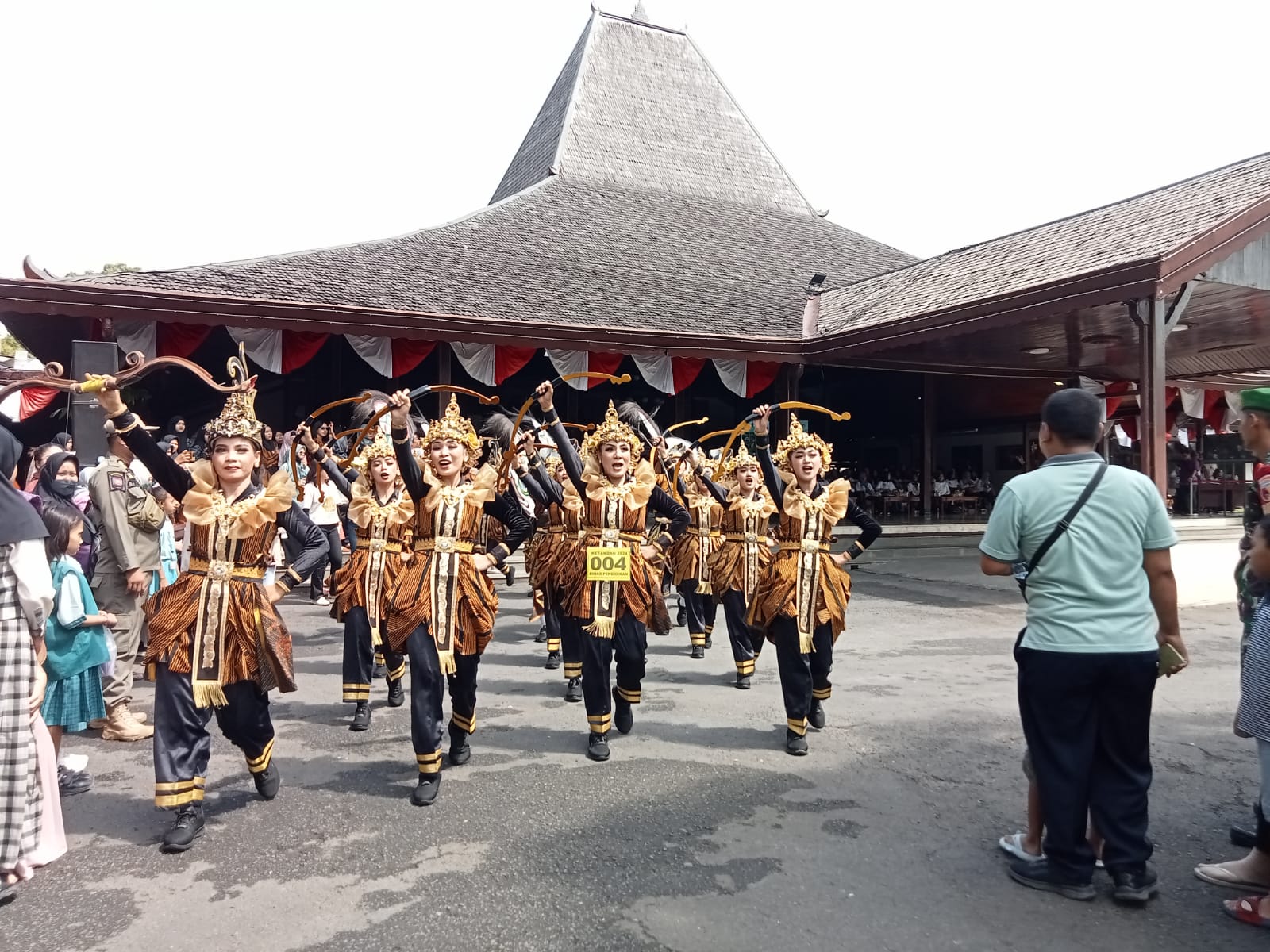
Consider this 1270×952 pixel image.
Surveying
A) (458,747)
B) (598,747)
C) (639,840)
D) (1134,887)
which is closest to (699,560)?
(598,747)

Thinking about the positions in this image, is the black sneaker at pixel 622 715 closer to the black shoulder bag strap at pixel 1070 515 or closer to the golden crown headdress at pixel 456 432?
the golden crown headdress at pixel 456 432

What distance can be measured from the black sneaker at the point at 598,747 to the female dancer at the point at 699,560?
251 centimetres

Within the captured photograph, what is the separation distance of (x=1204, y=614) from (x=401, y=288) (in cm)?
1117

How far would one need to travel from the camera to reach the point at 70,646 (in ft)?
13.5

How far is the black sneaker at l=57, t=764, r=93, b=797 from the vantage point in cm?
417

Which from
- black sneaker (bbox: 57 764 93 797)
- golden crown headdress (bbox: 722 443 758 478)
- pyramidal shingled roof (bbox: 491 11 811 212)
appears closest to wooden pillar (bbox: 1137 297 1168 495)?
golden crown headdress (bbox: 722 443 758 478)

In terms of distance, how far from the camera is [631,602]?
484 cm

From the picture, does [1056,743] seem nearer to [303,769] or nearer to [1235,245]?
[303,769]

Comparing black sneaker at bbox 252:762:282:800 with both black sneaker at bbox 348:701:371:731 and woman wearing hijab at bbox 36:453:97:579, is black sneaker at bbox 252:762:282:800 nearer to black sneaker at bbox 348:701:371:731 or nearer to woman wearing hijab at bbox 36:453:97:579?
black sneaker at bbox 348:701:371:731

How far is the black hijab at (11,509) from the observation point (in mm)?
2932

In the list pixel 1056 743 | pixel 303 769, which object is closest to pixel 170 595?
pixel 303 769

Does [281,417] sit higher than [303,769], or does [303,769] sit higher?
[281,417]

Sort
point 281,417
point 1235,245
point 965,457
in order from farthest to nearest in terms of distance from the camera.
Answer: point 965,457, point 281,417, point 1235,245

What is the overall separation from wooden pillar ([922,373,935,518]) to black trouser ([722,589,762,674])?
1156cm
